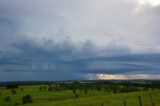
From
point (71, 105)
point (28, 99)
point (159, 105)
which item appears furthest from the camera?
point (28, 99)

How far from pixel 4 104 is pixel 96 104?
6960cm

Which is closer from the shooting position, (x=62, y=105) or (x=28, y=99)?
(x=62, y=105)

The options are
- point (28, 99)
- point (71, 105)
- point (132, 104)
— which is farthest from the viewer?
point (28, 99)

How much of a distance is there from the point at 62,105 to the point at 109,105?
14.0 metres

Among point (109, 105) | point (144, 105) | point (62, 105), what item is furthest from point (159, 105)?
point (62, 105)

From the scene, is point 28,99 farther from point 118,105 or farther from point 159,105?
point 159,105

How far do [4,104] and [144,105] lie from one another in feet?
276

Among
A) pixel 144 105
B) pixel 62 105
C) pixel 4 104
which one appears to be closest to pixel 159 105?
pixel 144 105

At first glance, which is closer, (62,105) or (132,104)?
(132,104)

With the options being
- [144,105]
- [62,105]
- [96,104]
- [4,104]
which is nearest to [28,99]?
[4,104]

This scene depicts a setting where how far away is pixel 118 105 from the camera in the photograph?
229 feet

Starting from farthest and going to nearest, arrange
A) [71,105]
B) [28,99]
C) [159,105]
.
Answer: [28,99] < [71,105] < [159,105]

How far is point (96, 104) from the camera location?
72.4 meters

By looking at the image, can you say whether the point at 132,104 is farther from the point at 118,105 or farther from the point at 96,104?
the point at 96,104
